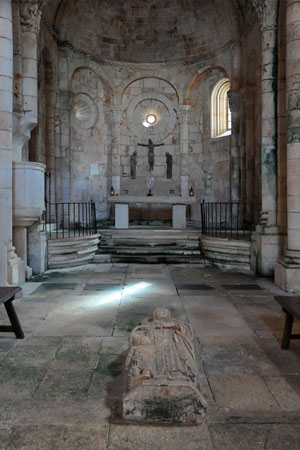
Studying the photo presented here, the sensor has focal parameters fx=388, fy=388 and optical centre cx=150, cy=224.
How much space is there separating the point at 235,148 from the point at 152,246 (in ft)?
16.1

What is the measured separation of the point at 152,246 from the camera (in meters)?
10.8

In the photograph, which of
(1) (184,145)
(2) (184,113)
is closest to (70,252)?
(1) (184,145)

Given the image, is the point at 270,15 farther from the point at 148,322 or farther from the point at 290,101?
the point at 148,322

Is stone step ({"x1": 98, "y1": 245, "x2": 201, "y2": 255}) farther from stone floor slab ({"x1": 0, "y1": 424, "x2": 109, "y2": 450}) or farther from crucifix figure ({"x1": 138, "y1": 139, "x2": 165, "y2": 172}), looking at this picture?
stone floor slab ({"x1": 0, "y1": 424, "x2": 109, "y2": 450})

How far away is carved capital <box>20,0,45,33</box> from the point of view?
8203 mm

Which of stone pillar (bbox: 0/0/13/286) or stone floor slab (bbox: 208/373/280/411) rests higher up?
stone pillar (bbox: 0/0/13/286)

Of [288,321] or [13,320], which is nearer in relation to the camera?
[288,321]

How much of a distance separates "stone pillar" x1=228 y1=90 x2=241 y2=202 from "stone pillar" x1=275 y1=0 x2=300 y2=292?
567 cm

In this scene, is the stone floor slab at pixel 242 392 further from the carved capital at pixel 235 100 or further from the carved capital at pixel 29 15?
the carved capital at pixel 235 100

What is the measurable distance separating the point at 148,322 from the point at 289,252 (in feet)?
14.6

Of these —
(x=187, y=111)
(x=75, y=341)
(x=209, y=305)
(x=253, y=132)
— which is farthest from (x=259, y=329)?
(x=187, y=111)

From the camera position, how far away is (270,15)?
844 cm

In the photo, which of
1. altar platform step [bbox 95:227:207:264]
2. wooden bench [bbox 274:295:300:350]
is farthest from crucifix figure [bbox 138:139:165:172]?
wooden bench [bbox 274:295:300:350]

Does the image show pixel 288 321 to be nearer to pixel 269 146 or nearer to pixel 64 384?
pixel 64 384
